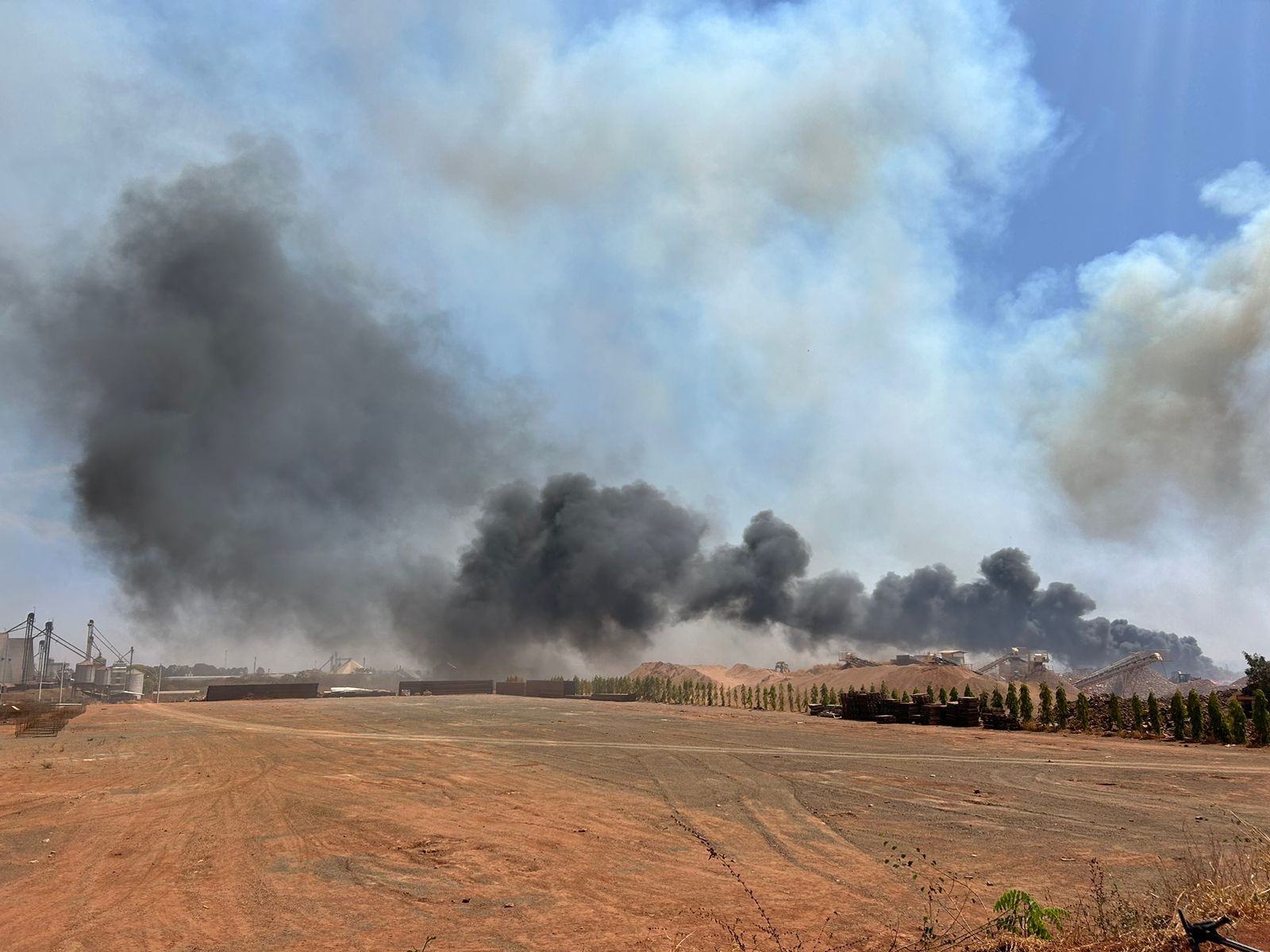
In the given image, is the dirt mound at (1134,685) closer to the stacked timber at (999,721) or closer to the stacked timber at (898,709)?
the stacked timber at (898,709)

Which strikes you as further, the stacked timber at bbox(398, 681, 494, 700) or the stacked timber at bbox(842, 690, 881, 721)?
the stacked timber at bbox(398, 681, 494, 700)

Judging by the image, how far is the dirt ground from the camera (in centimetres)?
747

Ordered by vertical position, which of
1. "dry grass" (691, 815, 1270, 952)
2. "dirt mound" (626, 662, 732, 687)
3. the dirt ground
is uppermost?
"dry grass" (691, 815, 1270, 952)

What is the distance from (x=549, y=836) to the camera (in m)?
11.1

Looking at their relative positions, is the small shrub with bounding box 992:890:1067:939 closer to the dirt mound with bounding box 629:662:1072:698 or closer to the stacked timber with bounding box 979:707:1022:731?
the stacked timber with bounding box 979:707:1022:731

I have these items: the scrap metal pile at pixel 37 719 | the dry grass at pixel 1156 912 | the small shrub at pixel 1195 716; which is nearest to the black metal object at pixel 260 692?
the scrap metal pile at pixel 37 719

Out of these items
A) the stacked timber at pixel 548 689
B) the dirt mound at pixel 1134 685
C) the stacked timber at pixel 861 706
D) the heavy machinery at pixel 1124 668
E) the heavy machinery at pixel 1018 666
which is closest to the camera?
the stacked timber at pixel 861 706

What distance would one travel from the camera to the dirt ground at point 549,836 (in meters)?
7.47

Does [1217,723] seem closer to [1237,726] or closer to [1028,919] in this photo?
[1237,726]

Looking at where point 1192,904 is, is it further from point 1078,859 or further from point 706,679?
point 706,679

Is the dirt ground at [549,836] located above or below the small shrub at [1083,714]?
above

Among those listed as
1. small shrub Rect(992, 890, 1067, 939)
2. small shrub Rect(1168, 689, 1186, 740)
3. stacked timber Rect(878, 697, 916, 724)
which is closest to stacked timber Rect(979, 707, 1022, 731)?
stacked timber Rect(878, 697, 916, 724)

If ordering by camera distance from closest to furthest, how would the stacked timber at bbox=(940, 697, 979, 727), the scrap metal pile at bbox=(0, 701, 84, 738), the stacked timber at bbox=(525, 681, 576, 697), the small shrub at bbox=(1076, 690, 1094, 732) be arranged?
the scrap metal pile at bbox=(0, 701, 84, 738), the small shrub at bbox=(1076, 690, 1094, 732), the stacked timber at bbox=(940, 697, 979, 727), the stacked timber at bbox=(525, 681, 576, 697)

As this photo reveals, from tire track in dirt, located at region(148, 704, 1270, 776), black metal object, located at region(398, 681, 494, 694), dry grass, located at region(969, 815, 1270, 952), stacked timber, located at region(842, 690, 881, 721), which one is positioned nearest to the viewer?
dry grass, located at region(969, 815, 1270, 952)
